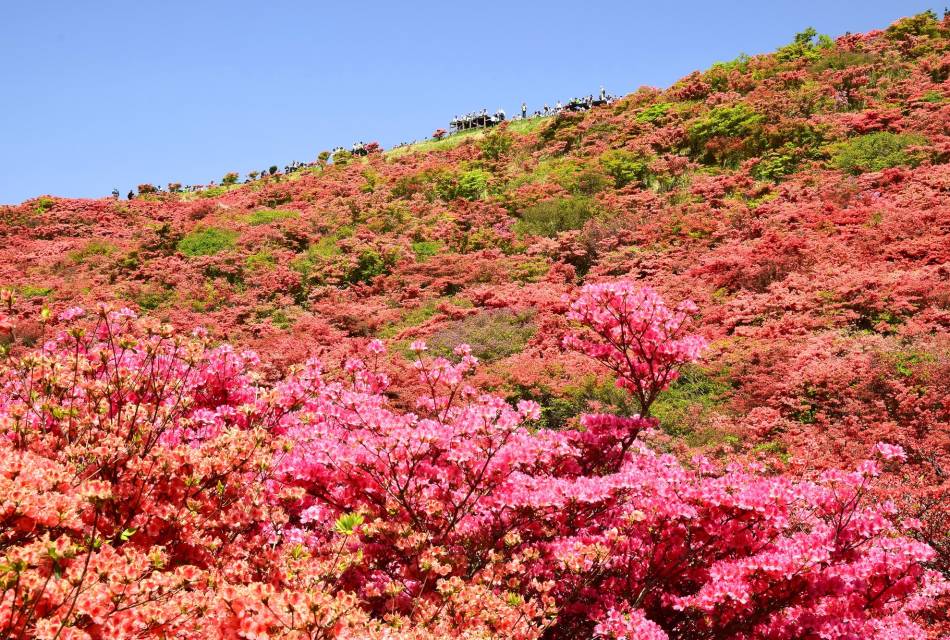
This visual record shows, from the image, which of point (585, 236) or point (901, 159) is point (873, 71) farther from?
point (585, 236)

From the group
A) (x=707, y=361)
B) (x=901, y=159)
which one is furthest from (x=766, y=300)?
(x=901, y=159)

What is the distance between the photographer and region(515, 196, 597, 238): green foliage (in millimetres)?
19672

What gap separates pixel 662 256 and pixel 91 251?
21.3 m

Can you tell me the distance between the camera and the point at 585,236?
704 inches

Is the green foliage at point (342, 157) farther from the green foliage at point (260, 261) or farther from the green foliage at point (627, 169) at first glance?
the green foliage at point (627, 169)

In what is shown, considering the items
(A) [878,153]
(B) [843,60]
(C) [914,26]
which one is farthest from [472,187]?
(C) [914,26]

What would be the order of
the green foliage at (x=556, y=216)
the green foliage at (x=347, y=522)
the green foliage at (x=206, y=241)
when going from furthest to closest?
the green foliage at (x=206, y=241), the green foliage at (x=556, y=216), the green foliage at (x=347, y=522)

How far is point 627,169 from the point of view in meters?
A: 21.8

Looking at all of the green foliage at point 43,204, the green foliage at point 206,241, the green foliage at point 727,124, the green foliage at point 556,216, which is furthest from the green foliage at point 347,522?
the green foliage at point 43,204

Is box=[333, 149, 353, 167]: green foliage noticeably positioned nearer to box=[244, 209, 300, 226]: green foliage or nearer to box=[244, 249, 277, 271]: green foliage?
box=[244, 209, 300, 226]: green foliage

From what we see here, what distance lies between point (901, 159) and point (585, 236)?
361 inches

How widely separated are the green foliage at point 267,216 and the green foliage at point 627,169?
13.7 metres

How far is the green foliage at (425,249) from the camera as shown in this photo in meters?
19.2

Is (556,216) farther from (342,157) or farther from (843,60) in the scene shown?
(342,157)
